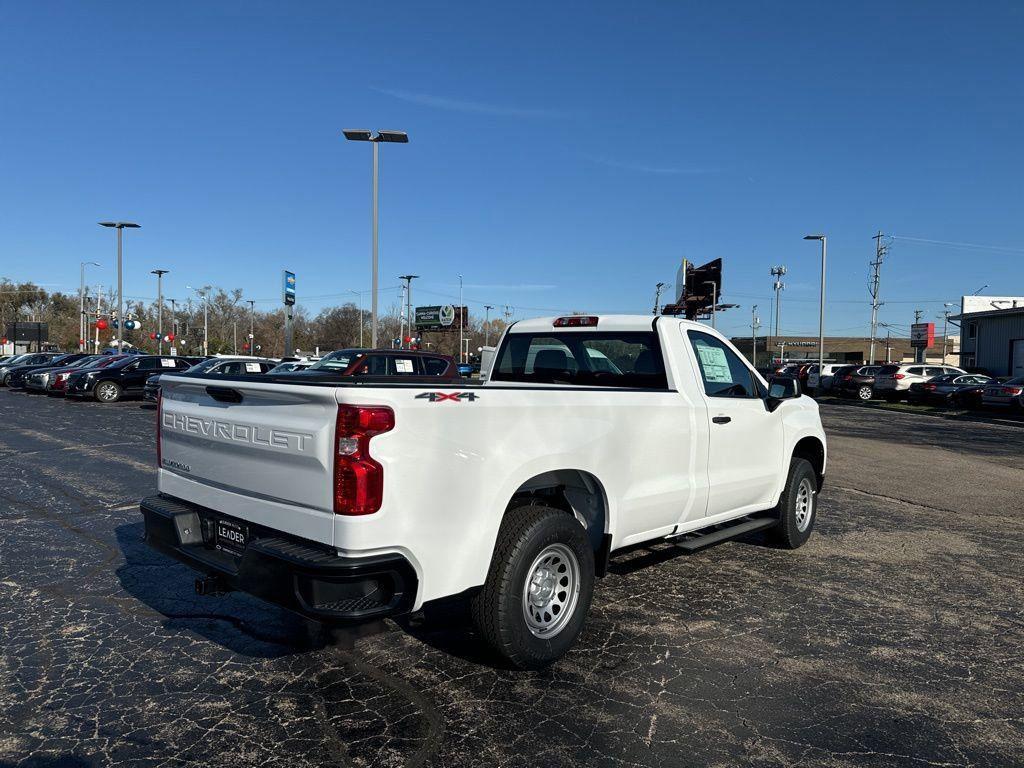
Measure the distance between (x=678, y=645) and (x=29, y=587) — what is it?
Result: 4.42m

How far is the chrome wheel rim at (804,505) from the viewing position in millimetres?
6375

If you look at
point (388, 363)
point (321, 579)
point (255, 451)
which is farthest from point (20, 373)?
point (321, 579)

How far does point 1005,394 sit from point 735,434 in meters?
22.5

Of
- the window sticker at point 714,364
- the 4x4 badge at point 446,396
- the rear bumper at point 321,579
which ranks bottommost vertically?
the rear bumper at point 321,579

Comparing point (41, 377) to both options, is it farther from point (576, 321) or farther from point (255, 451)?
point (255, 451)

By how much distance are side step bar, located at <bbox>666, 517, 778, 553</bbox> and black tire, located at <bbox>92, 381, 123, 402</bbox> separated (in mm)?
22849

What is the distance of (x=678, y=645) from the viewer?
4.18m

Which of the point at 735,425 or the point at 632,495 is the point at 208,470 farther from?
the point at 735,425

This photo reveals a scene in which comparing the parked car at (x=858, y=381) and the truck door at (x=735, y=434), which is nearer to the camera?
the truck door at (x=735, y=434)

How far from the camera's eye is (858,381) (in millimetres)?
31156

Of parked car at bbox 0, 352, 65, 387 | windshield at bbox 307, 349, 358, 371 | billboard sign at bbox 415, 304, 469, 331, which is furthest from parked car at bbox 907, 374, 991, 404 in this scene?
billboard sign at bbox 415, 304, 469, 331

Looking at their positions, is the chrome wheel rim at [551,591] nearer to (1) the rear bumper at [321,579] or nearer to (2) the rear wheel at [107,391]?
(1) the rear bumper at [321,579]

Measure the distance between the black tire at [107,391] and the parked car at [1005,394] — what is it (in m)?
28.6

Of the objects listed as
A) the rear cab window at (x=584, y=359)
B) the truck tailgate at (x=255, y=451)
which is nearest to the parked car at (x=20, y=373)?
the rear cab window at (x=584, y=359)
